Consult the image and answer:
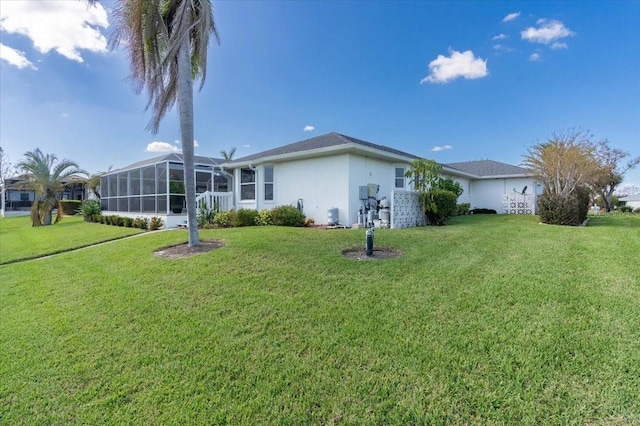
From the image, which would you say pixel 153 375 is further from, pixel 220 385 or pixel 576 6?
pixel 576 6

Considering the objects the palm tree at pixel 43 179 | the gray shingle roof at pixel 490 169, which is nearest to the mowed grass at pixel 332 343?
the gray shingle roof at pixel 490 169

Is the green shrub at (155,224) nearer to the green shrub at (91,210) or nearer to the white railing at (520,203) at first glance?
the green shrub at (91,210)

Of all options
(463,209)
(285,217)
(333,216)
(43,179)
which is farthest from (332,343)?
(43,179)

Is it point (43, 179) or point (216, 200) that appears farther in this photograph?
point (43, 179)

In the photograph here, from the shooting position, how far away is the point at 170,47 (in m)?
7.98

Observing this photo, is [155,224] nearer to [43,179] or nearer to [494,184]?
[43,179]

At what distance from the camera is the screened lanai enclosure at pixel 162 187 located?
15062 millimetres

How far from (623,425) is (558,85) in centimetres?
1787

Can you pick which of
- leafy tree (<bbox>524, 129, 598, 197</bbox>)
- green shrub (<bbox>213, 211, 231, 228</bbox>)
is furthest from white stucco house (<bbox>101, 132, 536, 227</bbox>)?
leafy tree (<bbox>524, 129, 598, 197</bbox>)

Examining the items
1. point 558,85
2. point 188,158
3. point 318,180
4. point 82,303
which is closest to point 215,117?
point 318,180

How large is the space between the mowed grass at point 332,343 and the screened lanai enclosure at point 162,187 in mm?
9263

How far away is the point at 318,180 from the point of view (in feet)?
42.3

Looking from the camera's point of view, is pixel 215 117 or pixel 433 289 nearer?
pixel 433 289

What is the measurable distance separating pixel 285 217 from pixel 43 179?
65.2 feet
